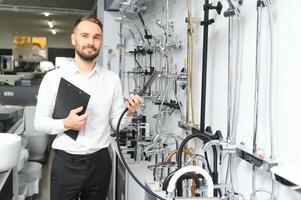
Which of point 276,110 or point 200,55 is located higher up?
point 200,55

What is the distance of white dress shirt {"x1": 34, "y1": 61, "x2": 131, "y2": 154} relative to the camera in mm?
1846

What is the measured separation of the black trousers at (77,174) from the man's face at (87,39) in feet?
1.89

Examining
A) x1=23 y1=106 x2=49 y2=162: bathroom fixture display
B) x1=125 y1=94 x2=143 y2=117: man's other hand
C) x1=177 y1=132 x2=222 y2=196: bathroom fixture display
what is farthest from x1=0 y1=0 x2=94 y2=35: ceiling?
x1=177 y1=132 x2=222 y2=196: bathroom fixture display

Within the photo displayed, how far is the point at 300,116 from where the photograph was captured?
3.77 feet

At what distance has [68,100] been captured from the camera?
1.85 metres

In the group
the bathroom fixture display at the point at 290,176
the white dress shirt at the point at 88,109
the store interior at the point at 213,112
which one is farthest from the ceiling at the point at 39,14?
the bathroom fixture display at the point at 290,176

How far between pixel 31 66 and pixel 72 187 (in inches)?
400

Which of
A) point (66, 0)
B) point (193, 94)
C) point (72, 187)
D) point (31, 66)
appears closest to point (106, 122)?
point (72, 187)

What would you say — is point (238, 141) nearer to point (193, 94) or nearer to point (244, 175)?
point (244, 175)

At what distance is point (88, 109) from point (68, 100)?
4.9 inches

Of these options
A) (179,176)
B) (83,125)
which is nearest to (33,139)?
(83,125)

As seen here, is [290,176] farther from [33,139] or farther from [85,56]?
[33,139]

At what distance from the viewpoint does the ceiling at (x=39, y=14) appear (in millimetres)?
7918

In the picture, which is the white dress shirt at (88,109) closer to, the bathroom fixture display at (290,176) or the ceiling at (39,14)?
the bathroom fixture display at (290,176)
